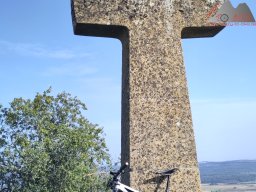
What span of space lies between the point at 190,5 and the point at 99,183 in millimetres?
28284

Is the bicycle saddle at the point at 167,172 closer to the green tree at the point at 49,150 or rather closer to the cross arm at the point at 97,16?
the cross arm at the point at 97,16

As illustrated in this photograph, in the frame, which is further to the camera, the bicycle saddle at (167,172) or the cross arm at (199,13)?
the cross arm at (199,13)

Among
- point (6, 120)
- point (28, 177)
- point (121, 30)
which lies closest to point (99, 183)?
point (28, 177)

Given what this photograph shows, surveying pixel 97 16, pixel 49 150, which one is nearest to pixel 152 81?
pixel 97 16

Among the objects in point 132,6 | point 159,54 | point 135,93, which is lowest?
point 135,93

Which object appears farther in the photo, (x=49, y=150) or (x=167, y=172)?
(x=49, y=150)

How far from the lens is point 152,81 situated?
4504 mm

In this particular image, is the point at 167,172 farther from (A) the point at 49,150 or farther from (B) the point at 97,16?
(A) the point at 49,150

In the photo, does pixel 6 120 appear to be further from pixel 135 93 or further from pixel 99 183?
pixel 135 93

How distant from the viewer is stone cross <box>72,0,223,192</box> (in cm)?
434

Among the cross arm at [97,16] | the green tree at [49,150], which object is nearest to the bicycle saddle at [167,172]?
the cross arm at [97,16]

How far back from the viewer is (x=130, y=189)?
392 cm

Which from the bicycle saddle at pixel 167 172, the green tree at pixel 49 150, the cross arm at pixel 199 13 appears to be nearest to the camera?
the bicycle saddle at pixel 167 172

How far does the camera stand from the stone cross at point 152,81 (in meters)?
4.34
